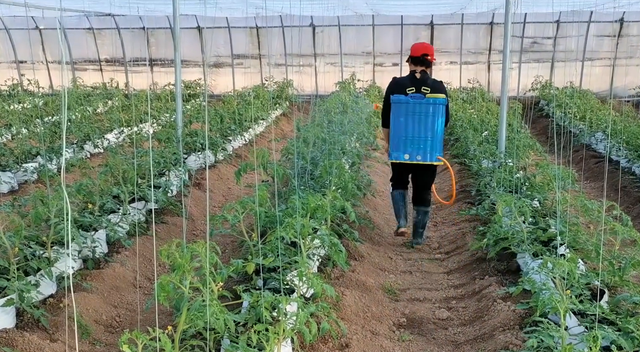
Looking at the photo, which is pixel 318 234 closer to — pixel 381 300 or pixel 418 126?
pixel 381 300

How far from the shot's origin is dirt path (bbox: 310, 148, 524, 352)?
3031 millimetres

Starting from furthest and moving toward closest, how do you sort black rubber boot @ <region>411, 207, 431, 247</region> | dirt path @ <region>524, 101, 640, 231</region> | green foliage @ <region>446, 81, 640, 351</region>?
dirt path @ <region>524, 101, 640, 231</region>
black rubber boot @ <region>411, 207, 431, 247</region>
green foliage @ <region>446, 81, 640, 351</region>

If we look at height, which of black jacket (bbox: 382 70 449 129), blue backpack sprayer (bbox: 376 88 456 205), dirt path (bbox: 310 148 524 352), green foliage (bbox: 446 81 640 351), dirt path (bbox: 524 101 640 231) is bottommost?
dirt path (bbox: 524 101 640 231)

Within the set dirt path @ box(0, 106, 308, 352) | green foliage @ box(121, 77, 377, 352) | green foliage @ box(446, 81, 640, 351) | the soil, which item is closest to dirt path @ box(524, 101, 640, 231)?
green foliage @ box(446, 81, 640, 351)

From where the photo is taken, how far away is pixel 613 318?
2.62m

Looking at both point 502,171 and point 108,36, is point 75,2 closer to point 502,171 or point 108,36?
point 108,36

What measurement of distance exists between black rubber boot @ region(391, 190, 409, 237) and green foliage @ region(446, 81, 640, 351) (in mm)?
517

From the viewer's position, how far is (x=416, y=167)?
429cm

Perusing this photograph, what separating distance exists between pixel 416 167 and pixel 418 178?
79 mm

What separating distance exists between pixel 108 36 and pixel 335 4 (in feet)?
19.4

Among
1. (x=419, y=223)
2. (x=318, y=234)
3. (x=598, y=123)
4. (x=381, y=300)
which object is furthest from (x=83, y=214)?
(x=598, y=123)

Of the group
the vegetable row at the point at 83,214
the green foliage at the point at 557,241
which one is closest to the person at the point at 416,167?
the green foliage at the point at 557,241

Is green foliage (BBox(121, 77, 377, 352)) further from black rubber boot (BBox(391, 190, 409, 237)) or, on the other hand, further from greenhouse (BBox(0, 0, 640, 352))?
black rubber boot (BBox(391, 190, 409, 237))

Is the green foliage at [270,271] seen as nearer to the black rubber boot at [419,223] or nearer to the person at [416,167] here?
the person at [416,167]
